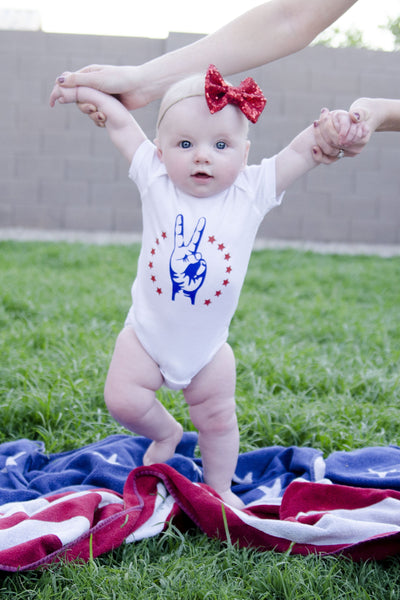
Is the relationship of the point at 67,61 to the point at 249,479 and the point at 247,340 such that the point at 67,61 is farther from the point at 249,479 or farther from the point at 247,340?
the point at 249,479

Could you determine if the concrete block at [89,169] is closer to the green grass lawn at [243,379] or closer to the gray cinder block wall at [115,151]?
the gray cinder block wall at [115,151]

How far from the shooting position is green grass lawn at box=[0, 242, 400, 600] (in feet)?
5.04

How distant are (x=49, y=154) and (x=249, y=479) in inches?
256

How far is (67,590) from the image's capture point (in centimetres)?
147

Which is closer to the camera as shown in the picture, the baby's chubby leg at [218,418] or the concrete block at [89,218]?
the baby's chubby leg at [218,418]

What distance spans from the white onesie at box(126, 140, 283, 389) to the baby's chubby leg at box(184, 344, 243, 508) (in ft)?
0.15

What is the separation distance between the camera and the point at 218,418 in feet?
6.39

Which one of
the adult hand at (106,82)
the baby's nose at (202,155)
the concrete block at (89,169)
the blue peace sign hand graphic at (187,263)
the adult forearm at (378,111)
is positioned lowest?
the blue peace sign hand graphic at (187,263)

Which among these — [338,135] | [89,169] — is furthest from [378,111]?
[89,169]

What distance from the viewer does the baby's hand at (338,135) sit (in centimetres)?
169

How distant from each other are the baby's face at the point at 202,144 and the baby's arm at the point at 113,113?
0.43 ft

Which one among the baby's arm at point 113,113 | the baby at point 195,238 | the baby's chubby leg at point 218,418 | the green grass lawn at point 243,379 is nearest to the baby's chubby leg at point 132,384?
the baby at point 195,238

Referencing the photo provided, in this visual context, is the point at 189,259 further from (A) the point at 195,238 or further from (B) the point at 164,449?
(B) the point at 164,449

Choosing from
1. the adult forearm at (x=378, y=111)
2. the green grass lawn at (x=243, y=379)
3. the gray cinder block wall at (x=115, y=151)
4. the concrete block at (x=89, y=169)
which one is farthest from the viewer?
the concrete block at (x=89, y=169)
